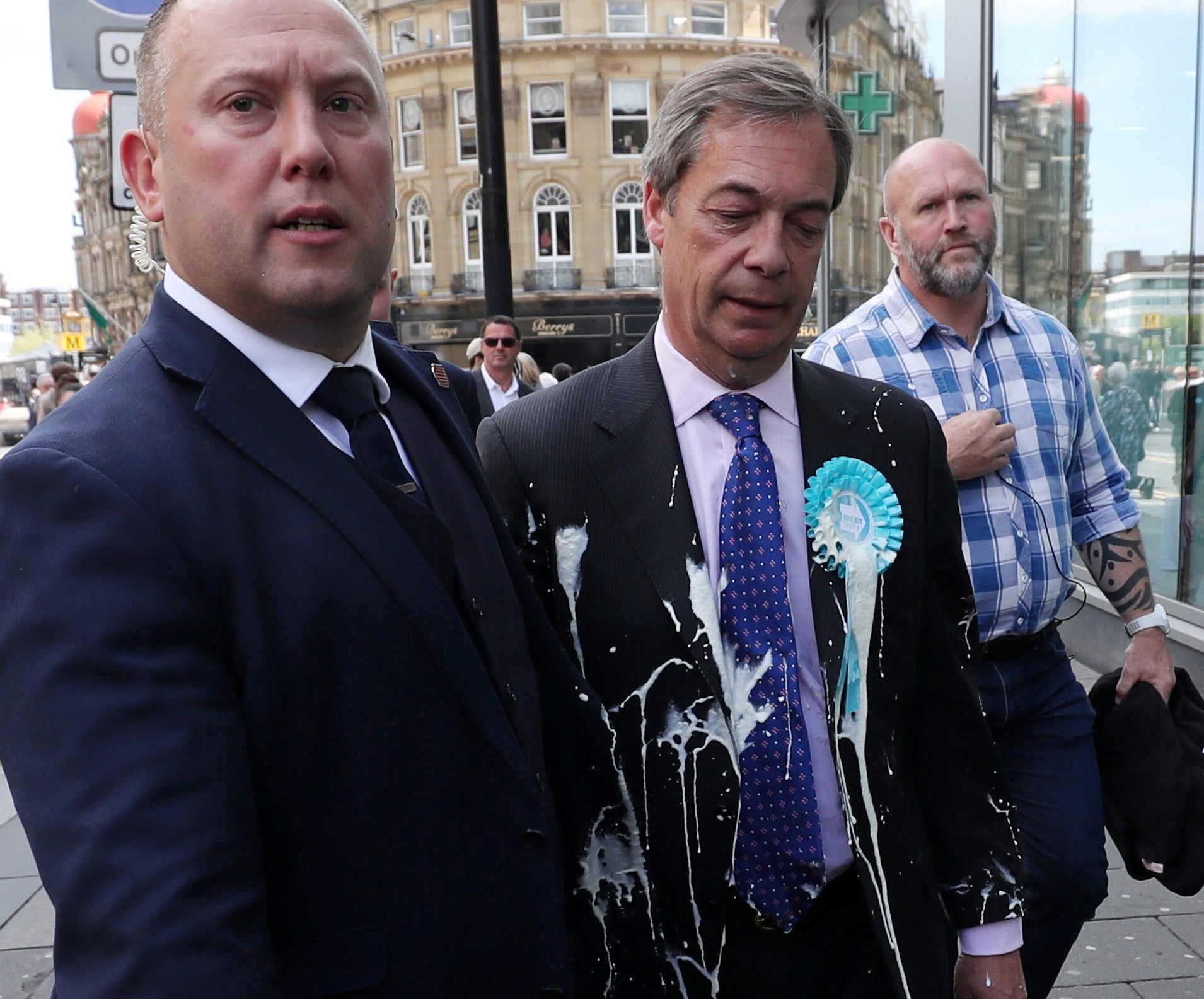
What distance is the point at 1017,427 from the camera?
2.95 metres

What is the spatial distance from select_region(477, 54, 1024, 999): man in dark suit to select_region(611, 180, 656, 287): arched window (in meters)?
33.7

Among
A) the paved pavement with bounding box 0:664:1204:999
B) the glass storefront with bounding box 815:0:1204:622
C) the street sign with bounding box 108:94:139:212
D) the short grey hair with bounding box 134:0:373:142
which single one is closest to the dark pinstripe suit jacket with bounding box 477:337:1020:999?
the short grey hair with bounding box 134:0:373:142

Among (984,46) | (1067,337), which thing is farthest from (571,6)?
(1067,337)

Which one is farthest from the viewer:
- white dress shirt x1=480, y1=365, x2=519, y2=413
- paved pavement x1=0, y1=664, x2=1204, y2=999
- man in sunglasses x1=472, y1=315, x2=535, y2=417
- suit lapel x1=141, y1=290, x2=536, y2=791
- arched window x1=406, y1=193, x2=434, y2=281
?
arched window x1=406, y1=193, x2=434, y2=281

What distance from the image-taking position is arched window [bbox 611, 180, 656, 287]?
1391 inches

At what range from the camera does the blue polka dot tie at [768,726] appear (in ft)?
6.07

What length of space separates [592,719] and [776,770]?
36cm

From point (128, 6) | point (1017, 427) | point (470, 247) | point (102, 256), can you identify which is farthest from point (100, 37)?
point (102, 256)

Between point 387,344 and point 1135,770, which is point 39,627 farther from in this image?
point 1135,770

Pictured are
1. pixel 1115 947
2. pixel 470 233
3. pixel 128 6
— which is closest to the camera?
pixel 1115 947

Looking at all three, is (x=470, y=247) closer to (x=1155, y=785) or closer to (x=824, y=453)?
(x=1155, y=785)

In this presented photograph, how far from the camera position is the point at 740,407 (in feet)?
6.55

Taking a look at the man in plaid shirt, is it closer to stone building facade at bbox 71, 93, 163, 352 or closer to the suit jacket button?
the suit jacket button

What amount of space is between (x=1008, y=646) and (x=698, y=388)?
124 centimetres
